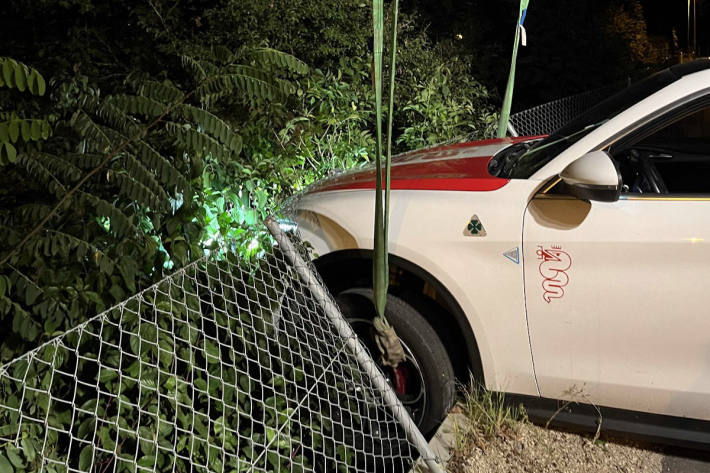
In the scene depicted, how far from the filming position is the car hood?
340 cm

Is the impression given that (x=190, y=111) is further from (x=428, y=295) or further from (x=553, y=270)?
(x=553, y=270)

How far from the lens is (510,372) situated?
327 cm

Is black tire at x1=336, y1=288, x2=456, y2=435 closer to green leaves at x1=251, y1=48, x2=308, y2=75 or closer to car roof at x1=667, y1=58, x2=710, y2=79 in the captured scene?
green leaves at x1=251, y1=48, x2=308, y2=75

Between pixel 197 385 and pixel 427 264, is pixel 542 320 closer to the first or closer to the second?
pixel 427 264

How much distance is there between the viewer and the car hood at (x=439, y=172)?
340 centimetres

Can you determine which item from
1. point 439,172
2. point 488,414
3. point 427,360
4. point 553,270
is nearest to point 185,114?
point 439,172

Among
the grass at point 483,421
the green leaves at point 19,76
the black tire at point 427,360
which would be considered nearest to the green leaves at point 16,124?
the green leaves at point 19,76

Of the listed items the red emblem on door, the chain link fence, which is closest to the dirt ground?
the red emblem on door

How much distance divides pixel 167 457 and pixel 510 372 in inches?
59.8

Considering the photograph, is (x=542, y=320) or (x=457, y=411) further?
(x=457, y=411)

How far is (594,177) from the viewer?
2.91m

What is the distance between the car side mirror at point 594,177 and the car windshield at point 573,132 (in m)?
0.29

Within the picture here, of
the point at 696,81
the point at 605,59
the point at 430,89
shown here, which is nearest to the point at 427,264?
the point at 696,81

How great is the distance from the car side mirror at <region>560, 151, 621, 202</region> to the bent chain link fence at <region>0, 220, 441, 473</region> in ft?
3.74
